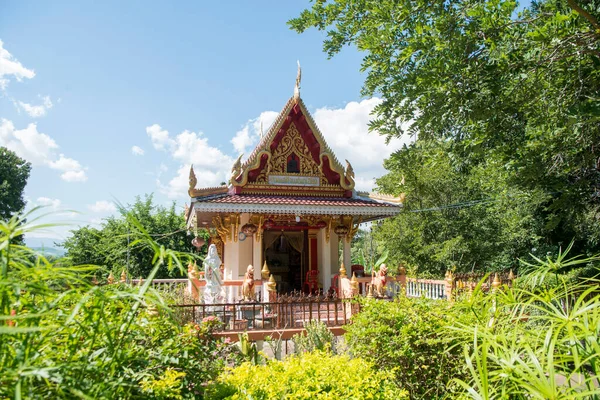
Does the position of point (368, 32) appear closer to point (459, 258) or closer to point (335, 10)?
point (335, 10)

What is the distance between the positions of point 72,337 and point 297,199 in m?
9.97

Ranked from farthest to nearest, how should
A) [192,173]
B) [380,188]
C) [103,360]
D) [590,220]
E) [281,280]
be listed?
1. [380,188]
2. [281,280]
3. [590,220]
4. [192,173]
5. [103,360]

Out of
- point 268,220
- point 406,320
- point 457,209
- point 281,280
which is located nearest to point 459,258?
point 457,209

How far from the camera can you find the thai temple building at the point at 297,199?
38.6 feet

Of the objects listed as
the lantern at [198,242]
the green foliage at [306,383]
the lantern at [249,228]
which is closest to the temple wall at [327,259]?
the lantern at [249,228]

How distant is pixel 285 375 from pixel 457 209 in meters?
Answer: 16.6

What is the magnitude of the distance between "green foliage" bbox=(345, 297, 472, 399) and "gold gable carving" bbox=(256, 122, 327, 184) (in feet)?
26.7

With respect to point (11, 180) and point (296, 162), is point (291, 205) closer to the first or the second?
point (296, 162)

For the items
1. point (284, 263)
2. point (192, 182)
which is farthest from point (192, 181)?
point (284, 263)

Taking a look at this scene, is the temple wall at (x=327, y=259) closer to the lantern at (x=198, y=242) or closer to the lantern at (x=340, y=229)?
the lantern at (x=340, y=229)

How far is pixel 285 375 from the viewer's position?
349 cm

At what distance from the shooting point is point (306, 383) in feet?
11.2

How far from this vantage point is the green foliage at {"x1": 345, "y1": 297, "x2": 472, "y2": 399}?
173 inches

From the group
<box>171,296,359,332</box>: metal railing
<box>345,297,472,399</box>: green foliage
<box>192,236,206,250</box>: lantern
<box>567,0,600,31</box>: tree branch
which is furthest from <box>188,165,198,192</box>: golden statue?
<box>567,0,600,31</box>: tree branch
